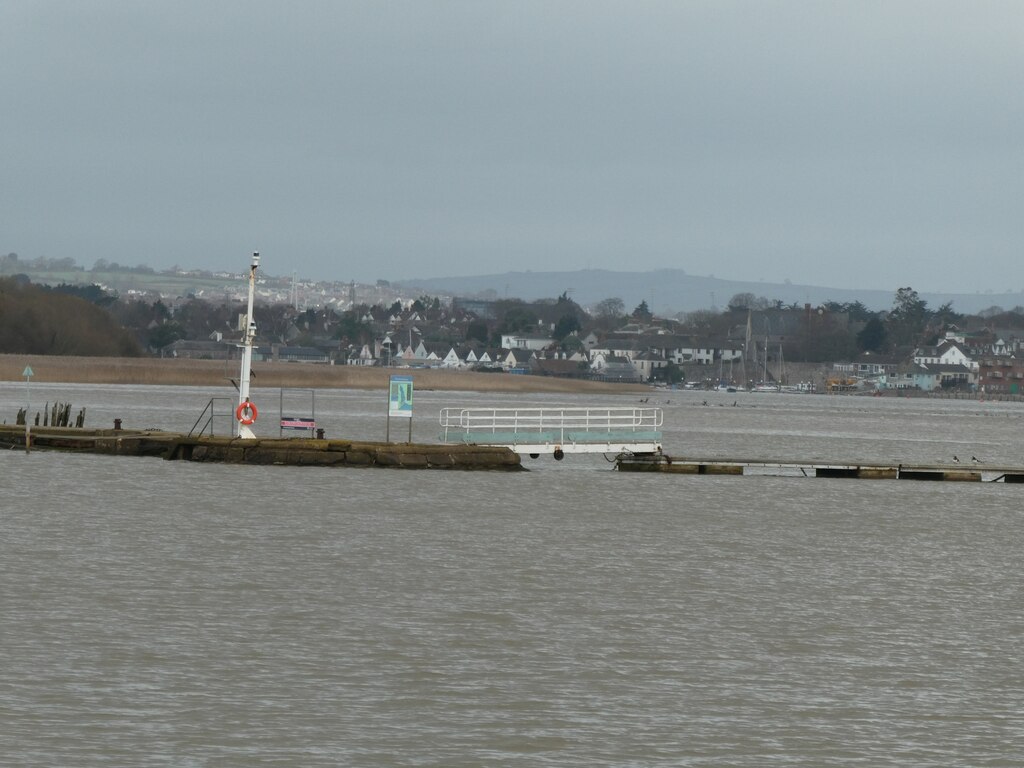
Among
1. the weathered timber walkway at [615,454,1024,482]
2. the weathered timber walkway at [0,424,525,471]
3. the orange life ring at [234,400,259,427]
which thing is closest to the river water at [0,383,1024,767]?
the weathered timber walkway at [0,424,525,471]

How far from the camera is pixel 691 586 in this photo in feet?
96.3

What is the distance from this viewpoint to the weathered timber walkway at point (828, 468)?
182 ft

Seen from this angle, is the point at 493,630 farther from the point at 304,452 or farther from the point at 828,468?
the point at 828,468

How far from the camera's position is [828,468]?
57.2 meters

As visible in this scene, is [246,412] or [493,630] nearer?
[493,630]

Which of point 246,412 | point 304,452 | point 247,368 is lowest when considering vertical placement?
point 304,452

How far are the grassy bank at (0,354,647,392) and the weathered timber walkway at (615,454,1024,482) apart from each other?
292 feet

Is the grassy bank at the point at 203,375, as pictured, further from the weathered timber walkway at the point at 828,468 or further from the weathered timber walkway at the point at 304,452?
the weathered timber walkway at the point at 828,468

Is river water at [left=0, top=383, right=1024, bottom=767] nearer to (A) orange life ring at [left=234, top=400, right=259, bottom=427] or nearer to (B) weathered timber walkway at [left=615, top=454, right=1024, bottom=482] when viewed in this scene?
(A) orange life ring at [left=234, top=400, right=259, bottom=427]

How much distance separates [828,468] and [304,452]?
18.0 metres

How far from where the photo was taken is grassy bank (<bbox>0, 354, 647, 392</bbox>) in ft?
475

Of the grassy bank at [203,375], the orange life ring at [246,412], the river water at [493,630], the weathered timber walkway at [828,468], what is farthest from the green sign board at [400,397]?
the grassy bank at [203,375]

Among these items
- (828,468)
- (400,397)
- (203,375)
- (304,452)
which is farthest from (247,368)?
(203,375)

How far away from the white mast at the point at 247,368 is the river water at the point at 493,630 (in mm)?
3293
